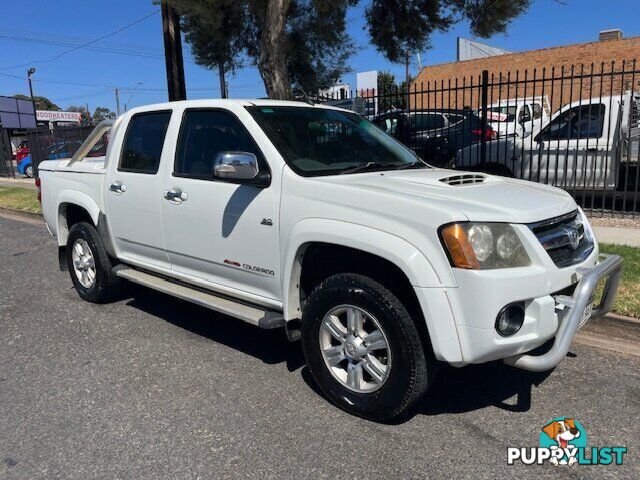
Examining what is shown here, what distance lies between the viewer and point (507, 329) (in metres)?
2.82

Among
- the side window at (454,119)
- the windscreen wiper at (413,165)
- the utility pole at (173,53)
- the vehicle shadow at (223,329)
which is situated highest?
the utility pole at (173,53)

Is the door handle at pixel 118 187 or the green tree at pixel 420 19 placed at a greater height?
the green tree at pixel 420 19

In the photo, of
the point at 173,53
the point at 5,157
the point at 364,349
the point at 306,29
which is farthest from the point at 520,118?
the point at 5,157

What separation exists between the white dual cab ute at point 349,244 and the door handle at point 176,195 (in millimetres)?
12

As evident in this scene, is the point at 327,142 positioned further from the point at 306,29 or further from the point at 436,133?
the point at 306,29

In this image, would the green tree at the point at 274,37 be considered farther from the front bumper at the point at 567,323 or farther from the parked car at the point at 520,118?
the front bumper at the point at 567,323

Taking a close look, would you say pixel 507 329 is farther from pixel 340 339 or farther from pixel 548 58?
pixel 548 58

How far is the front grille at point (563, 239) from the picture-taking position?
3006 millimetres

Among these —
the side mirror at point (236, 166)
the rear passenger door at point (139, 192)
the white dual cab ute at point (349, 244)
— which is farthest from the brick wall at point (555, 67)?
the side mirror at point (236, 166)

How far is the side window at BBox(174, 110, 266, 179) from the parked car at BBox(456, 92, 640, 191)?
6643mm

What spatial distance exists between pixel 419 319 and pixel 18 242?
831 centimetres

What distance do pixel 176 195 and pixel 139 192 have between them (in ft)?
1.91

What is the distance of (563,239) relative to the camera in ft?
10.3

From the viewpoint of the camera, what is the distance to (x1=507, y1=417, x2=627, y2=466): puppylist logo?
285 cm
